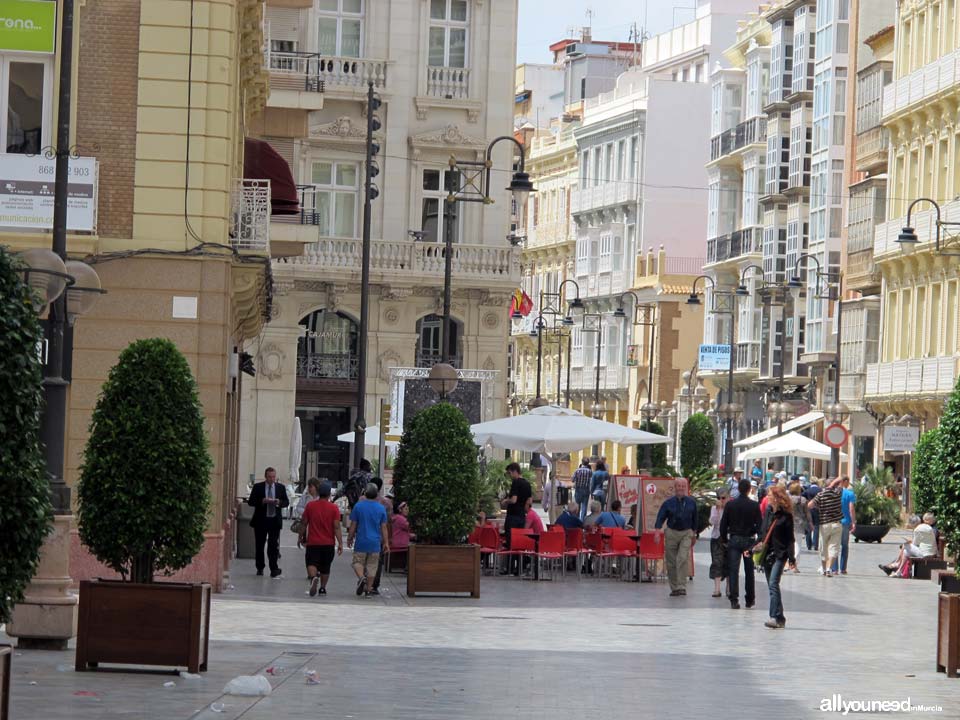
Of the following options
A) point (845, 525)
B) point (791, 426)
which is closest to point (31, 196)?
point (845, 525)

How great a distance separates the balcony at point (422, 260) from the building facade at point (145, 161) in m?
28.6

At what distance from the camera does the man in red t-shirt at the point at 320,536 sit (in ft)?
86.6

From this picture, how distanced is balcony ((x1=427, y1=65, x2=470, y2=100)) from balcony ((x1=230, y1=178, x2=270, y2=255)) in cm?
2740

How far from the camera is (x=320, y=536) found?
86.9ft

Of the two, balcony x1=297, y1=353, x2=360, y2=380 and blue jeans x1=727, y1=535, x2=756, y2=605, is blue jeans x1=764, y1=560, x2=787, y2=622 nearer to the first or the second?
blue jeans x1=727, y1=535, x2=756, y2=605

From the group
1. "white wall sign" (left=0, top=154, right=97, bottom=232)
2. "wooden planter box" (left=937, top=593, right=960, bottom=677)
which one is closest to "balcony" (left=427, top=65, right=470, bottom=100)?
"white wall sign" (left=0, top=154, right=97, bottom=232)

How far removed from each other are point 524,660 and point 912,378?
42.5m

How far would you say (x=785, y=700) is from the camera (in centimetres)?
1602

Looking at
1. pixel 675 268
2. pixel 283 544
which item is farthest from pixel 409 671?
pixel 675 268

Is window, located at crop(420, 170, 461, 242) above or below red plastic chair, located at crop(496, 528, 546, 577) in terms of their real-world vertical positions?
above

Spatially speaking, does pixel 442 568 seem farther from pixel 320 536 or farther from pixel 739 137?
pixel 739 137

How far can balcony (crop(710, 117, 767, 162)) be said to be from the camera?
84312mm

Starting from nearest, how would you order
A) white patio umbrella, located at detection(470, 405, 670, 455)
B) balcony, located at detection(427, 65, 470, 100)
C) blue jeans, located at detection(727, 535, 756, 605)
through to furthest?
1. blue jeans, located at detection(727, 535, 756, 605)
2. white patio umbrella, located at detection(470, 405, 670, 455)
3. balcony, located at detection(427, 65, 470, 100)

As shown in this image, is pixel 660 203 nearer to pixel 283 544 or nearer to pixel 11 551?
pixel 283 544
